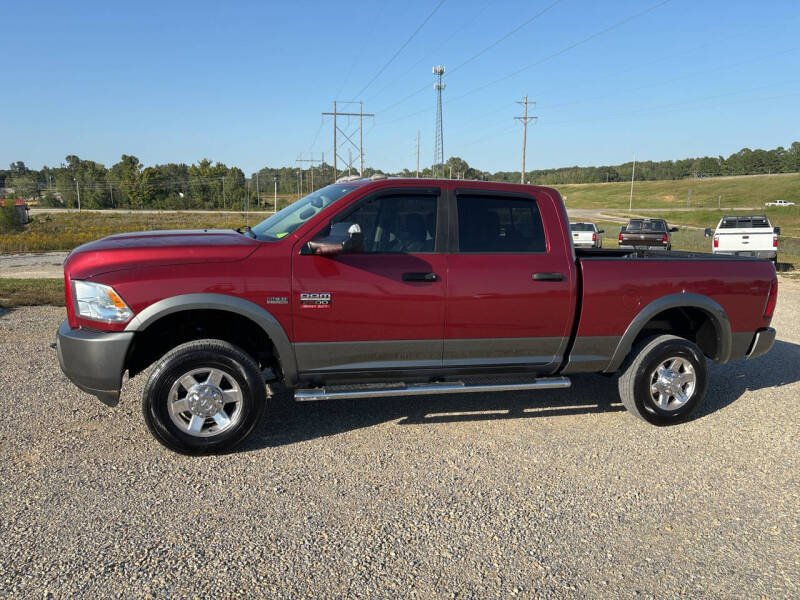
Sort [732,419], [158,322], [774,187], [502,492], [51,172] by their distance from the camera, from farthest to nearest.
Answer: [51,172]
[774,187]
[732,419]
[158,322]
[502,492]

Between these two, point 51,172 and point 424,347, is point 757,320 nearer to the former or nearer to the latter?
point 424,347

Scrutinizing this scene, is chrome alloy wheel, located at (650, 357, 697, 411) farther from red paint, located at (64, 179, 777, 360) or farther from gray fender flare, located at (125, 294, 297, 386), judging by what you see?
gray fender flare, located at (125, 294, 297, 386)

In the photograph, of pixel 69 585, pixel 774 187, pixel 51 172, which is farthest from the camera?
pixel 51 172

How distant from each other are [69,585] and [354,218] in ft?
9.42

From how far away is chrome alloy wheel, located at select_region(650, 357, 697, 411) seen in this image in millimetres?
4969

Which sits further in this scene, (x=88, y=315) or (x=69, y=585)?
(x=88, y=315)

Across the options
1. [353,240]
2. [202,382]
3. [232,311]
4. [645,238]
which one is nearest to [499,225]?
[353,240]

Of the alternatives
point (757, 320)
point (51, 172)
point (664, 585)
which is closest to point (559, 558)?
point (664, 585)

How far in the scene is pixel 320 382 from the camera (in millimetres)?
4438

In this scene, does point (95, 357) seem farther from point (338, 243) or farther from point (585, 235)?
point (585, 235)

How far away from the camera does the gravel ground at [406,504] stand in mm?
2842

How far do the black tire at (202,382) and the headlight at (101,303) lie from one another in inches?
16.6

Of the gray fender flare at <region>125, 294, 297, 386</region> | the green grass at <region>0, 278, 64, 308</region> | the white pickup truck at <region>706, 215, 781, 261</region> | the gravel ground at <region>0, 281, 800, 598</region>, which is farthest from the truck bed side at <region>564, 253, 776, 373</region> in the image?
the white pickup truck at <region>706, 215, 781, 261</region>

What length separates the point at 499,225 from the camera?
470cm
